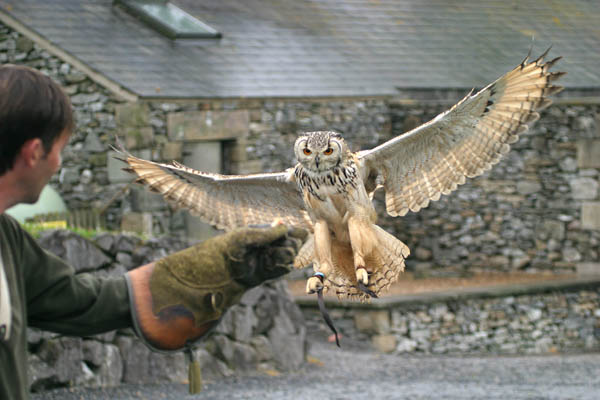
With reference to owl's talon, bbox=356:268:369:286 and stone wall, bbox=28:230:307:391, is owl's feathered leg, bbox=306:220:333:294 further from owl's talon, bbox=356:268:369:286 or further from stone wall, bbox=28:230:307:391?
stone wall, bbox=28:230:307:391

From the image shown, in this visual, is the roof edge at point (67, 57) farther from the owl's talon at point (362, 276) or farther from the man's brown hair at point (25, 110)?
the man's brown hair at point (25, 110)

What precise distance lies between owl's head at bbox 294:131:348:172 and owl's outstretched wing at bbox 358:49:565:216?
37cm

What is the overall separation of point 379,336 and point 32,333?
17.2 ft

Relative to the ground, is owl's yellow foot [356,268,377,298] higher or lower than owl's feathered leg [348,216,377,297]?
lower

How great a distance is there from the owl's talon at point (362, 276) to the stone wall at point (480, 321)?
8311 millimetres

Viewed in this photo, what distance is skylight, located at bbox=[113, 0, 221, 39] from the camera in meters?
13.9

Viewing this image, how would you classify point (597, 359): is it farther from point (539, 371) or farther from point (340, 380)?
point (340, 380)

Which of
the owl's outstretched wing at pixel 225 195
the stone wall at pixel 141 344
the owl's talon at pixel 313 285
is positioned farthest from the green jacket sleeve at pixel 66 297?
the stone wall at pixel 141 344

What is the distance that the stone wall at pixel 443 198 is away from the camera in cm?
1223

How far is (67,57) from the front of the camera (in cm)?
1216

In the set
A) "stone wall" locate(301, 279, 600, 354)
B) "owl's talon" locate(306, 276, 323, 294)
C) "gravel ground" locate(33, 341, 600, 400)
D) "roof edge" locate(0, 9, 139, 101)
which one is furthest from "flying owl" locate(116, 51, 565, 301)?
"roof edge" locate(0, 9, 139, 101)

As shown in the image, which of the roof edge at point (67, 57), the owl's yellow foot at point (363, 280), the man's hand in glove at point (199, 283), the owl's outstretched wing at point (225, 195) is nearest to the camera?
the man's hand in glove at point (199, 283)

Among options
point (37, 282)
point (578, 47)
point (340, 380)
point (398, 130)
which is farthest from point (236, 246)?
point (578, 47)

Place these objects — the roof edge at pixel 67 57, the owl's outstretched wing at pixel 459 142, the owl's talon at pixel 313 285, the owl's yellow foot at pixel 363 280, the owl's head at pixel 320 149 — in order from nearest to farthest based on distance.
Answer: the owl's talon at pixel 313 285 → the owl's yellow foot at pixel 363 280 → the owl's head at pixel 320 149 → the owl's outstretched wing at pixel 459 142 → the roof edge at pixel 67 57
